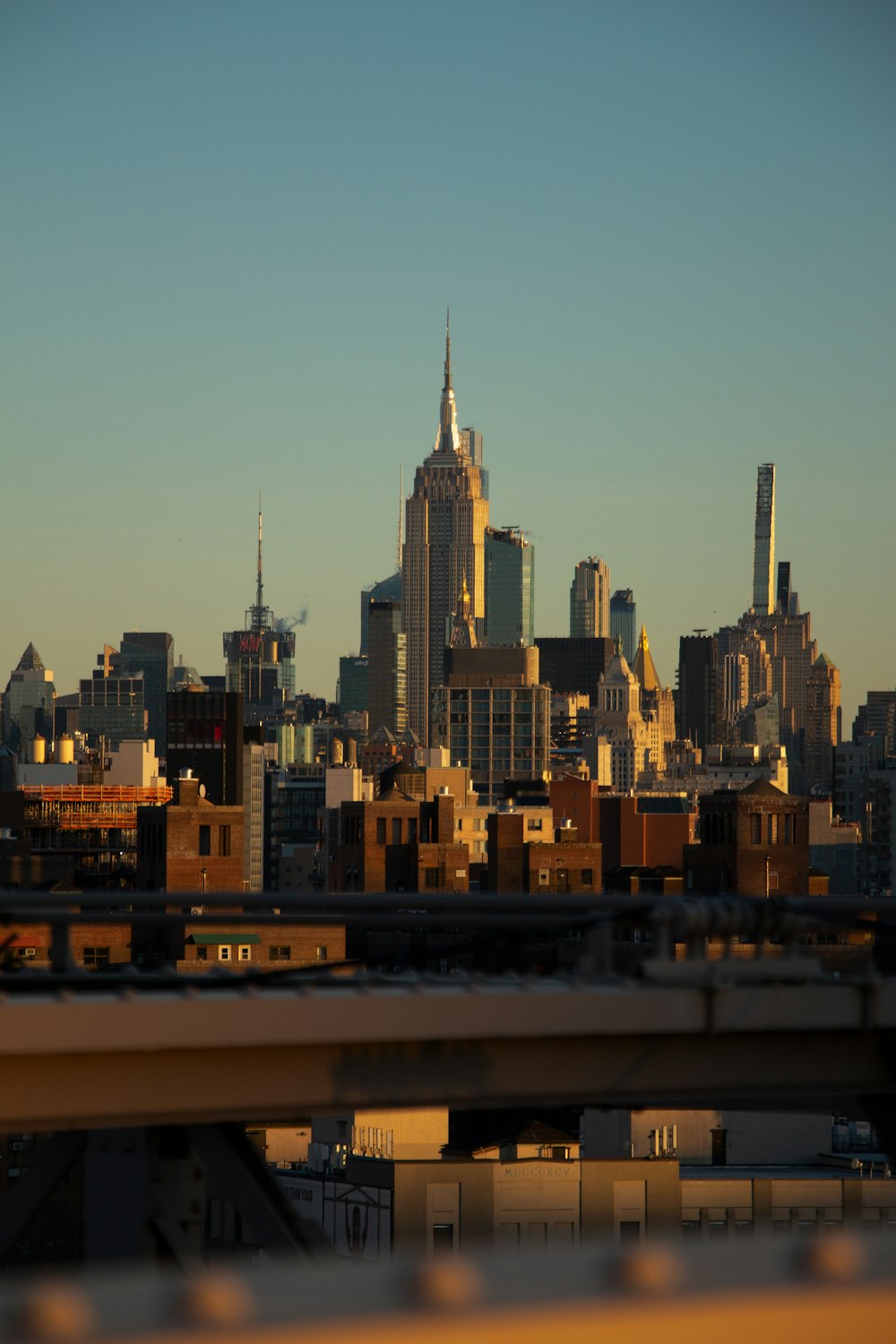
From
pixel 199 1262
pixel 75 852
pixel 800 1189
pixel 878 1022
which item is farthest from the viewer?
pixel 75 852

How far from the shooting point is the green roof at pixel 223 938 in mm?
66125

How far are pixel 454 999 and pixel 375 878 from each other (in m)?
105

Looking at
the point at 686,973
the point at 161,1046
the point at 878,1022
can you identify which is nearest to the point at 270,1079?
the point at 161,1046

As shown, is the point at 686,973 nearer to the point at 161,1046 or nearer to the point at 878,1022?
the point at 878,1022

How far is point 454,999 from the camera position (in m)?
9.91

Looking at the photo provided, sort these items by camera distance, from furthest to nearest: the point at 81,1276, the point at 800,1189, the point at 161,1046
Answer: the point at 800,1189 < the point at 161,1046 < the point at 81,1276

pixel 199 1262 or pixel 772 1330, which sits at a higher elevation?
pixel 772 1330

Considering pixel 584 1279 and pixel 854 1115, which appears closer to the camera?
pixel 584 1279

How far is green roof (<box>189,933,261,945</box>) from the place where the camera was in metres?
66.1

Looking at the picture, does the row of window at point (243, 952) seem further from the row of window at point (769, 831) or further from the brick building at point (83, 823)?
the row of window at point (769, 831)

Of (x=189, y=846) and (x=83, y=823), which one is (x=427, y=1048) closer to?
(x=189, y=846)

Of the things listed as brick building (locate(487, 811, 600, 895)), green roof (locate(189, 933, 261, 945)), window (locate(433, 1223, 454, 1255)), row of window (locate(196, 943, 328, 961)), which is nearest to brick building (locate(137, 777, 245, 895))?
row of window (locate(196, 943, 328, 961))

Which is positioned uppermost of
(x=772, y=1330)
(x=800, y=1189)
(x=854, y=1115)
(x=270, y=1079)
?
(x=772, y=1330)

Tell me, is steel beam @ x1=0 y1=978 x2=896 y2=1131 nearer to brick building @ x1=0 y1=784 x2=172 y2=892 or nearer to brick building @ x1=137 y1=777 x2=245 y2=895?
brick building @ x1=137 y1=777 x2=245 y2=895
